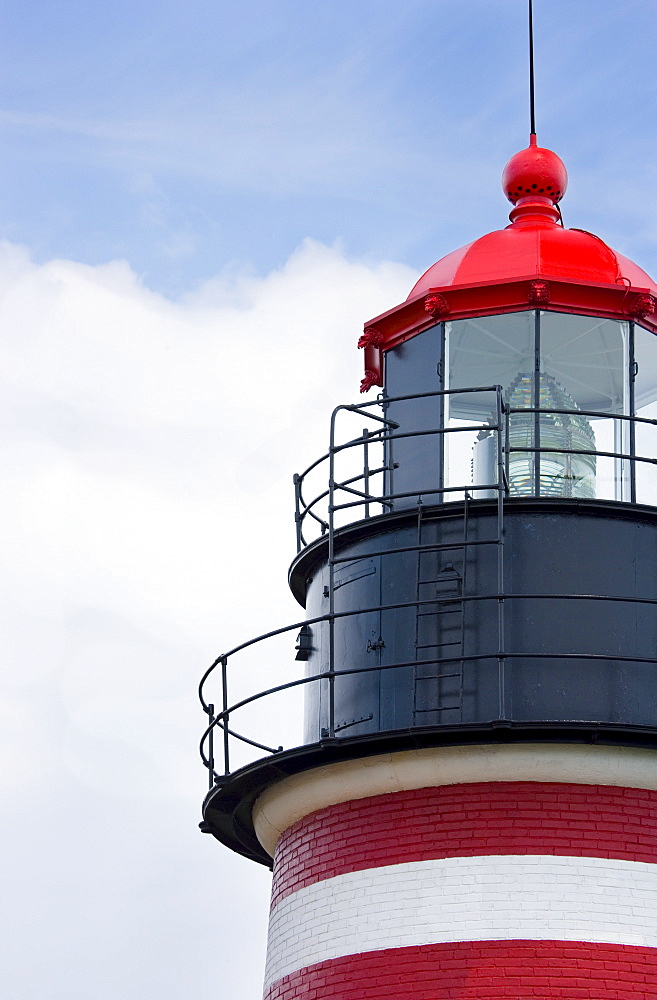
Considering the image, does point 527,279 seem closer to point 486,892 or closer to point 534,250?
point 534,250

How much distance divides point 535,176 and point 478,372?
2.17m

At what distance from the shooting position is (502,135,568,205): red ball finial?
1466cm

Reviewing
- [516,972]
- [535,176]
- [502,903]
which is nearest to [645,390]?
[535,176]

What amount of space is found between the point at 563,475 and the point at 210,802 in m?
3.85

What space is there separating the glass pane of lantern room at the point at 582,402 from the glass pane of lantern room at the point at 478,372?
0.20 meters

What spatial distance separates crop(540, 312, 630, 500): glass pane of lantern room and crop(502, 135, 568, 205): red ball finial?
181cm

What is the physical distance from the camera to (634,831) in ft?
38.5

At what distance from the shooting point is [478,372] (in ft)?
44.8

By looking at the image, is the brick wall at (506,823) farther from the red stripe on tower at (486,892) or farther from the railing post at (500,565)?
the railing post at (500,565)

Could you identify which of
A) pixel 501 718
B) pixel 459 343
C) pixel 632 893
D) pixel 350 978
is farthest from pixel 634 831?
pixel 459 343

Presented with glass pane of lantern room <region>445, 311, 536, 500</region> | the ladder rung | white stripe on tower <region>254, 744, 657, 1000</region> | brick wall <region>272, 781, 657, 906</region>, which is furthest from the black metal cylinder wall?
glass pane of lantern room <region>445, 311, 536, 500</region>

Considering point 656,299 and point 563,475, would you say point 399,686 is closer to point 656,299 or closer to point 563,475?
point 563,475

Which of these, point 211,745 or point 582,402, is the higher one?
point 582,402

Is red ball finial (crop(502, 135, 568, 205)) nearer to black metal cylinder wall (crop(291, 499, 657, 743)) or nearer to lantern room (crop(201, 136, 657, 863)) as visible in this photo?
lantern room (crop(201, 136, 657, 863))
